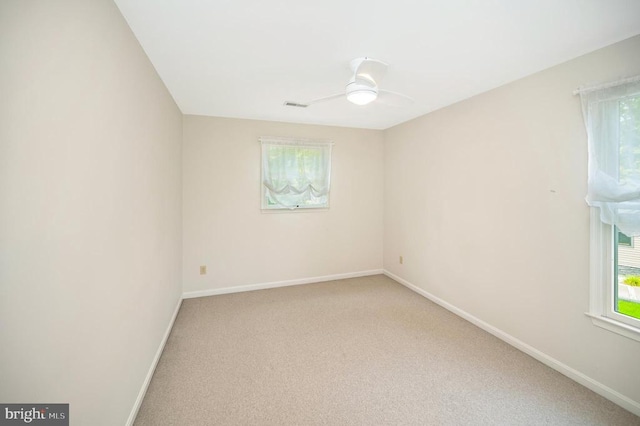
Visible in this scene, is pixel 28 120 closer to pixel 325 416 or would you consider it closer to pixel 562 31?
pixel 325 416

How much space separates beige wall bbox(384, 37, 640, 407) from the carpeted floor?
0.30m

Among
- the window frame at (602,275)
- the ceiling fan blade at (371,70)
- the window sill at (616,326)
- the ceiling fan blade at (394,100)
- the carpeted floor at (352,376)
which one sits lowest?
the carpeted floor at (352,376)

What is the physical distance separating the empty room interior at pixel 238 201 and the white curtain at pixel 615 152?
0.01 metres

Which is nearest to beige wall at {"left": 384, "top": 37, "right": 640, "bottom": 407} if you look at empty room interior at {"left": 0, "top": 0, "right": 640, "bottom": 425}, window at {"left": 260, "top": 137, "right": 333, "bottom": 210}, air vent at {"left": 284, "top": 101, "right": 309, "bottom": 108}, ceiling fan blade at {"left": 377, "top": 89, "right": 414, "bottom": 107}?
empty room interior at {"left": 0, "top": 0, "right": 640, "bottom": 425}

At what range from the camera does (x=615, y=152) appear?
1.82m

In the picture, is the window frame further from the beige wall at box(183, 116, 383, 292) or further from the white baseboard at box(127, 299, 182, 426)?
the white baseboard at box(127, 299, 182, 426)

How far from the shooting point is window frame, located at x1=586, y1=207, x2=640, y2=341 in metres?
1.90

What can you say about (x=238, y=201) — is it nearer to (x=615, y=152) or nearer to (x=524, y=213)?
(x=524, y=213)

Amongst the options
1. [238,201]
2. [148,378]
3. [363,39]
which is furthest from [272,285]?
[363,39]

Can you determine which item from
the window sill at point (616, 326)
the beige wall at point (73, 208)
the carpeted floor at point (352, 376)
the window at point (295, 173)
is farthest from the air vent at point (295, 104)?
the window sill at point (616, 326)

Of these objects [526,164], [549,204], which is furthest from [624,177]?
[526,164]

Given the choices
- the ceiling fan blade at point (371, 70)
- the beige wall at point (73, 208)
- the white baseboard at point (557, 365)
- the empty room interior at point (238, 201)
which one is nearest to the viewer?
the beige wall at point (73, 208)

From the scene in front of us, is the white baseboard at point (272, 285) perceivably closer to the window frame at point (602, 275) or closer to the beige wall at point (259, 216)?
the beige wall at point (259, 216)

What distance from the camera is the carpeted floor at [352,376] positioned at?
1729 millimetres
